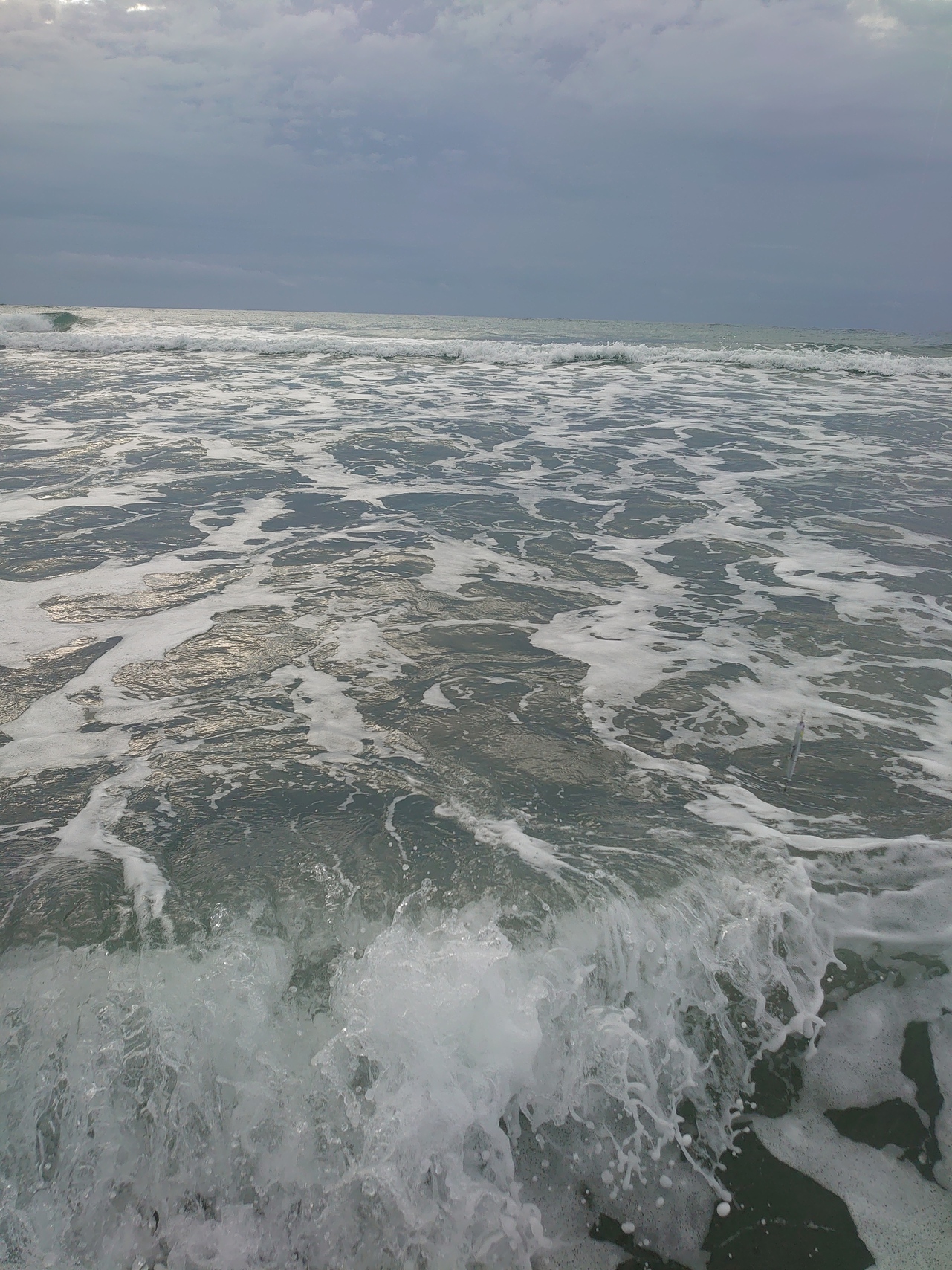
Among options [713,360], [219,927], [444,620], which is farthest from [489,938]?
[713,360]

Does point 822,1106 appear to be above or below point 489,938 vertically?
below

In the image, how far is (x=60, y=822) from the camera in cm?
332

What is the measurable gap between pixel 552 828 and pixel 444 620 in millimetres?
2507

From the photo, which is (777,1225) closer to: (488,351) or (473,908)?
(473,908)

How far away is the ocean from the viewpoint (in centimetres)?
221

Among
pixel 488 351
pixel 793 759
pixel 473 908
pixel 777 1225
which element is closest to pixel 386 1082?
pixel 473 908

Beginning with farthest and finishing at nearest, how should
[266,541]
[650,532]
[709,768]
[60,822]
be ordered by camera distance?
[650,532] < [266,541] < [709,768] < [60,822]

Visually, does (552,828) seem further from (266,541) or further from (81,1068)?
(266,541)

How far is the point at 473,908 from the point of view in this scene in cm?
286

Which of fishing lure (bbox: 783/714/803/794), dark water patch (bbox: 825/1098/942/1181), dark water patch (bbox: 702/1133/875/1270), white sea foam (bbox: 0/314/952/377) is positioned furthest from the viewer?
white sea foam (bbox: 0/314/952/377)

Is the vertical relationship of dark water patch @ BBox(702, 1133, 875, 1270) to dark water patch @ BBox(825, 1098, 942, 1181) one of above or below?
below

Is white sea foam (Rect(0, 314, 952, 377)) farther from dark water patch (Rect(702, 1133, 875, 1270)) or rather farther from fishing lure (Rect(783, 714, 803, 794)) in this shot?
dark water patch (Rect(702, 1133, 875, 1270))

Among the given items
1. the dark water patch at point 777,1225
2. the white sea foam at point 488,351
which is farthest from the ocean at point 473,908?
the white sea foam at point 488,351

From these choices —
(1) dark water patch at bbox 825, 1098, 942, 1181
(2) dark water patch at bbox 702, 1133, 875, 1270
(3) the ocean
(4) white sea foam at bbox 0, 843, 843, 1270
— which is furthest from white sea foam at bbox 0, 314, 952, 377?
(2) dark water patch at bbox 702, 1133, 875, 1270
